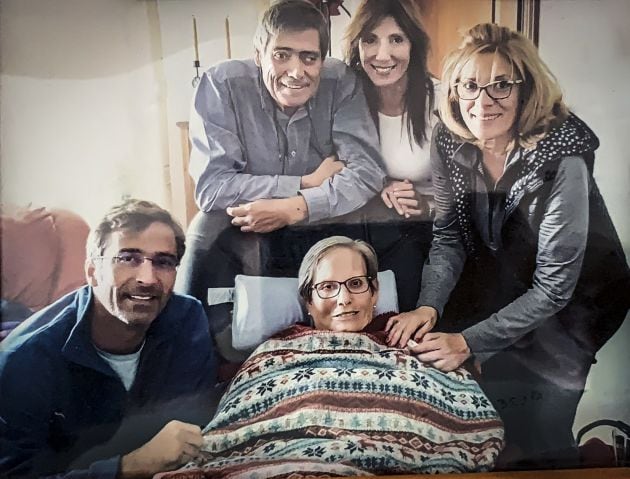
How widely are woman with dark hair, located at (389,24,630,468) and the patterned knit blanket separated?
2.9 inches

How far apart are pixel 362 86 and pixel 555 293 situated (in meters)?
0.61

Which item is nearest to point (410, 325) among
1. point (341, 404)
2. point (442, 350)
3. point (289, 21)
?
point (442, 350)

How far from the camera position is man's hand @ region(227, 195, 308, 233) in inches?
60.3

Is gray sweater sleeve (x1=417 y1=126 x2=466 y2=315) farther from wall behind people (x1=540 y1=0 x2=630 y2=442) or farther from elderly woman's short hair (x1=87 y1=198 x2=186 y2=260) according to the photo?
elderly woman's short hair (x1=87 y1=198 x2=186 y2=260)

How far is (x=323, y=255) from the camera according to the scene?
60.6 inches

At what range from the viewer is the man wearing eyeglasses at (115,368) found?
4.90 ft

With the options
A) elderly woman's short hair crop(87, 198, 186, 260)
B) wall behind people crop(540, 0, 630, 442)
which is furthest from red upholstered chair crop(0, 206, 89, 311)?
wall behind people crop(540, 0, 630, 442)

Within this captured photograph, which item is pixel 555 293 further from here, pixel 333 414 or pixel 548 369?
pixel 333 414

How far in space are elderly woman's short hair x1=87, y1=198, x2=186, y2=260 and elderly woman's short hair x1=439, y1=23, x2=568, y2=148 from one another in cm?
63

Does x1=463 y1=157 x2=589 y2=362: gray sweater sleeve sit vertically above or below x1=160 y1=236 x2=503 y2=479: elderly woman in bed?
above

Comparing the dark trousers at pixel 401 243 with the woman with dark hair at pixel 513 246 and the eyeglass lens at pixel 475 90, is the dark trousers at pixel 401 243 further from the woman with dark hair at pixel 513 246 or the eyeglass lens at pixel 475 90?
Answer: the eyeglass lens at pixel 475 90

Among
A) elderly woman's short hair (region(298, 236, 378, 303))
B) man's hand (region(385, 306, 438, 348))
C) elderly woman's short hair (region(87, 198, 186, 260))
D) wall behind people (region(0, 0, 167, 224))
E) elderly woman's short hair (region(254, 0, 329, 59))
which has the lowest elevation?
man's hand (region(385, 306, 438, 348))

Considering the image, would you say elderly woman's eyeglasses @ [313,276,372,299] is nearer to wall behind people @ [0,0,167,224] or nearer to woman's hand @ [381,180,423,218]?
woman's hand @ [381,180,423,218]

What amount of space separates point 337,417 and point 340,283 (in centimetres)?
28
